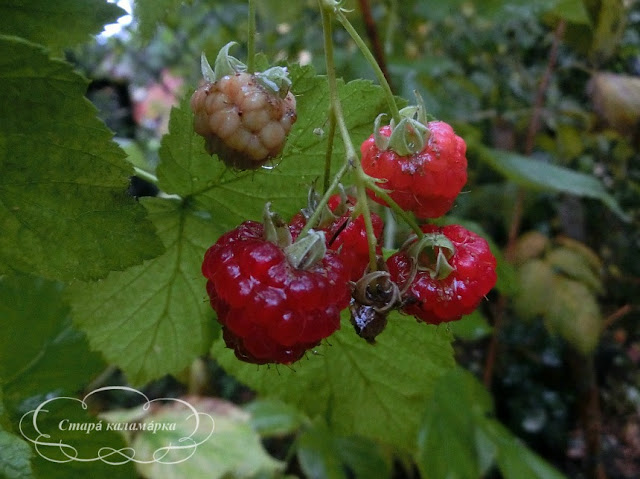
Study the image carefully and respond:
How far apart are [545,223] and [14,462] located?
1.87 meters

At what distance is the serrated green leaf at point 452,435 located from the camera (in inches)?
45.3

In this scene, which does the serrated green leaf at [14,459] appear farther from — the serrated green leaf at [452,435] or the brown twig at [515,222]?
the brown twig at [515,222]

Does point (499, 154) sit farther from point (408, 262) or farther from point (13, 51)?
point (13, 51)

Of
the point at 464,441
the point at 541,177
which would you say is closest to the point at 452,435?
the point at 464,441

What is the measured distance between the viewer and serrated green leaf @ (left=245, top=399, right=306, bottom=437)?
1394mm

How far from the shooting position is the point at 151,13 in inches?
21.5

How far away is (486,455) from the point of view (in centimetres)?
126

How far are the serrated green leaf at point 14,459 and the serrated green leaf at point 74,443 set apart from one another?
0.60 ft

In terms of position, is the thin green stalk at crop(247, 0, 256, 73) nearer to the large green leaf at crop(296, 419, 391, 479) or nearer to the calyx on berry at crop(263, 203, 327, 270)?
the calyx on berry at crop(263, 203, 327, 270)

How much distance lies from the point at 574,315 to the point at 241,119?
1.17m

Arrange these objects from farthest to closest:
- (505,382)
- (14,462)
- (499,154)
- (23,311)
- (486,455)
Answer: (505,382), (499,154), (486,455), (23,311), (14,462)

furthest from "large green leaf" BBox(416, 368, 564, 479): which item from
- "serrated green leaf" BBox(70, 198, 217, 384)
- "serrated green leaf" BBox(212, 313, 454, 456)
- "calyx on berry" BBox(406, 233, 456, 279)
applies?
"calyx on berry" BBox(406, 233, 456, 279)

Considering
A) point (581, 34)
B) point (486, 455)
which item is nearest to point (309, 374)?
point (486, 455)

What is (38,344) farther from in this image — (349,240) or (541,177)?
(541,177)
